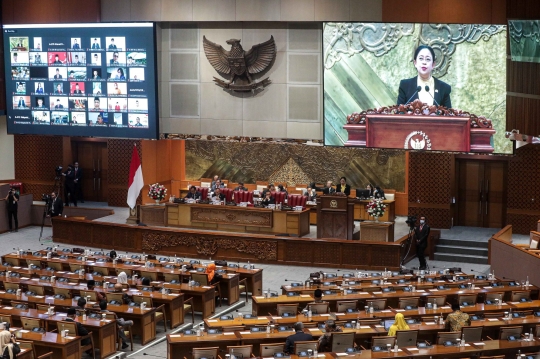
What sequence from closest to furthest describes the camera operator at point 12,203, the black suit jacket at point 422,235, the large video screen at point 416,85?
the black suit jacket at point 422,235, the large video screen at point 416,85, the camera operator at point 12,203

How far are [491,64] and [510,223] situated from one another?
193 inches

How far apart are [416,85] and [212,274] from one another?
7.92 metres

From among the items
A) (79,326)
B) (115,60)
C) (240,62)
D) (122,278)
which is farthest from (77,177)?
(79,326)

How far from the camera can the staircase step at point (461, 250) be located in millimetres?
23438

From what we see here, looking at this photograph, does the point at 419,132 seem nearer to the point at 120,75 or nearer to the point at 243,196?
the point at 243,196

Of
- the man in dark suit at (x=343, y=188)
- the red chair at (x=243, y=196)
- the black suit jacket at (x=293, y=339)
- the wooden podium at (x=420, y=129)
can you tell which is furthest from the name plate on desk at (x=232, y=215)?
the black suit jacket at (x=293, y=339)

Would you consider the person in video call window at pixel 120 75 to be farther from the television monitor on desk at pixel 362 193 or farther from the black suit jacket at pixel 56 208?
the television monitor on desk at pixel 362 193

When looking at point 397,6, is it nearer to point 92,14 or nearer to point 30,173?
point 92,14

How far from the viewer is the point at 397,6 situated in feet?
77.7

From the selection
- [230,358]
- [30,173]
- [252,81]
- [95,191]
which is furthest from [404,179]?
[230,358]

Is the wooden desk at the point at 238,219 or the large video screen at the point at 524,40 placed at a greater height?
the large video screen at the point at 524,40

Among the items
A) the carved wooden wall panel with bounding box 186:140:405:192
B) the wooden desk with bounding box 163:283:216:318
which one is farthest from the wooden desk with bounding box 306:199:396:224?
the wooden desk with bounding box 163:283:216:318

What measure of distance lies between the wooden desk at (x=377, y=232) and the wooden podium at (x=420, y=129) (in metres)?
2.21

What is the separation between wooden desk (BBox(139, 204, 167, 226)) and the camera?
85.3 ft
